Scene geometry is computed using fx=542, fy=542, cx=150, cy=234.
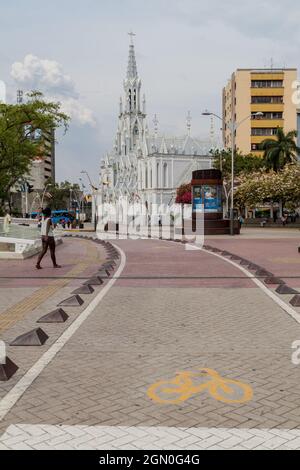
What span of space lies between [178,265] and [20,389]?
1231 centimetres

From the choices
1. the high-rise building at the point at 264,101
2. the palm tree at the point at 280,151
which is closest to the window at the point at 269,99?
the high-rise building at the point at 264,101

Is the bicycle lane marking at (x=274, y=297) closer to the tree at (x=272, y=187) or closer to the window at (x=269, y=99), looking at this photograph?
the tree at (x=272, y=187)

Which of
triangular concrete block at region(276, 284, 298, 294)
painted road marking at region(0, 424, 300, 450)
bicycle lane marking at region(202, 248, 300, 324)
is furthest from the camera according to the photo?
triangular concrete block at region(276, 284, 298, 294)

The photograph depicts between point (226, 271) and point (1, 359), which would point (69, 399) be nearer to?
point (1, 359)

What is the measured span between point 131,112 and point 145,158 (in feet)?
82.7

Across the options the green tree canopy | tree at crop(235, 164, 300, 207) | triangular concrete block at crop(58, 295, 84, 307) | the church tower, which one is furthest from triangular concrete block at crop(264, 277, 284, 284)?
the church tower

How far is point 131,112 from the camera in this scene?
452ft

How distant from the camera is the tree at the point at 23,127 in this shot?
1174 inches

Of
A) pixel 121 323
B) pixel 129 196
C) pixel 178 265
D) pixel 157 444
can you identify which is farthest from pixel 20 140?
pixel 129 196

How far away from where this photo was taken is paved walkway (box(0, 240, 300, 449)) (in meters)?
4.23

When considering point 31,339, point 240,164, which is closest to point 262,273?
point 31,339

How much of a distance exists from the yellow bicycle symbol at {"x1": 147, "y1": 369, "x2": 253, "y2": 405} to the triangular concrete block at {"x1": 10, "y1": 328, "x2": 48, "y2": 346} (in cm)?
225

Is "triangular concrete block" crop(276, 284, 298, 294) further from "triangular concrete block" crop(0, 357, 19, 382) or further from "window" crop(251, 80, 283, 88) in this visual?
"window" crop(251, 80, 283, 88)

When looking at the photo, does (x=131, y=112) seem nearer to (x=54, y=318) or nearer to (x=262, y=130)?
(x=262, y=130)
